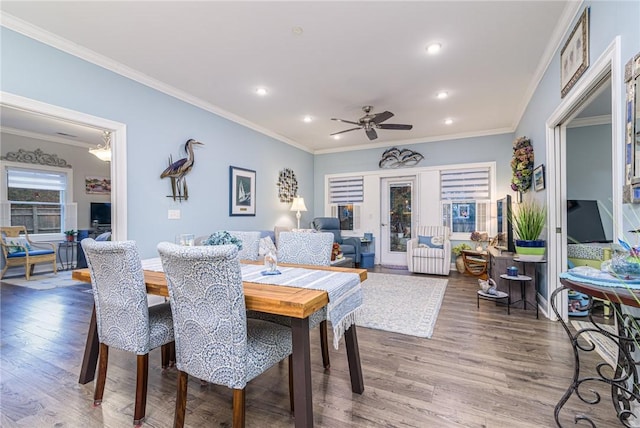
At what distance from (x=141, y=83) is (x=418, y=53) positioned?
3081 mm

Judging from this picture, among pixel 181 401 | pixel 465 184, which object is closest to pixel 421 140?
pixel 465 184

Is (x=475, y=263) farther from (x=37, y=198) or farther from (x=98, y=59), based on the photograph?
(x=37, y=198)

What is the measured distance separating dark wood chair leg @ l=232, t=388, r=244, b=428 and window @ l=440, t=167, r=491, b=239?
18.1 ft

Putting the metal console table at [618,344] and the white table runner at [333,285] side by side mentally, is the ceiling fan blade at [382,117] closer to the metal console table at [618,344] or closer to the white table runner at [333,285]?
the white table runner at [333,285]

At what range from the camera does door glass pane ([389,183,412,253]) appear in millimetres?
6473

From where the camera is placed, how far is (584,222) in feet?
12.4

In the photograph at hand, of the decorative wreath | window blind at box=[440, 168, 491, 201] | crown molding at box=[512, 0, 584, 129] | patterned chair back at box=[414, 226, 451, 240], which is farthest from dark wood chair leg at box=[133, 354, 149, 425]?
window blind at box=[440, 168, 491, 201]

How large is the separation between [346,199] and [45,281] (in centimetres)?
584

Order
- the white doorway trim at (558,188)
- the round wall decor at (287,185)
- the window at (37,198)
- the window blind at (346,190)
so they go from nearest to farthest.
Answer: the white doorway trim at (558,188) < the window at (37,198) < the round wall decor at (287,185) < the window blind at (346,190)

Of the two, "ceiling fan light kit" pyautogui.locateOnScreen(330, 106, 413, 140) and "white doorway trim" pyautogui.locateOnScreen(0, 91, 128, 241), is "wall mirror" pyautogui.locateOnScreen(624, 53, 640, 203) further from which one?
"white doorway trim" pyautogui.locateOnScreen(0, 91, 128, 241)

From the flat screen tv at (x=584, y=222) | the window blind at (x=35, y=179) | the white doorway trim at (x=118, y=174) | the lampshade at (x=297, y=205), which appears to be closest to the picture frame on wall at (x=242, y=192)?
the lampshade at (x=297, y=205)

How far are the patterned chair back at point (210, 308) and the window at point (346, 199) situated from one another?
225 inches

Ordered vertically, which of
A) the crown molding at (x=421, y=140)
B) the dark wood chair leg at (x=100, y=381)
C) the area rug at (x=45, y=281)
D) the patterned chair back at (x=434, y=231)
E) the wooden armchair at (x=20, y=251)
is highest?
the crown molding at (x=421, y=140)

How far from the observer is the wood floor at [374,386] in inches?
63.2
